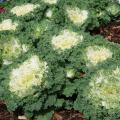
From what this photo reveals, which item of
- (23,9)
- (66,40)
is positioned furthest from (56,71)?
(23,9)

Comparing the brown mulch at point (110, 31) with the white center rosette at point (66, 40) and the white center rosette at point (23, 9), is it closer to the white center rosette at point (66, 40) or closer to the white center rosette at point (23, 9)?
the white center rosette at point (23, 9)

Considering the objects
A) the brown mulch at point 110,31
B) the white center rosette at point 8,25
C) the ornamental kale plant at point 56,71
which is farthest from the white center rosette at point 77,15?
the white center rosette at point 8,25

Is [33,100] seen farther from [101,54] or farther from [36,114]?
[101,54]

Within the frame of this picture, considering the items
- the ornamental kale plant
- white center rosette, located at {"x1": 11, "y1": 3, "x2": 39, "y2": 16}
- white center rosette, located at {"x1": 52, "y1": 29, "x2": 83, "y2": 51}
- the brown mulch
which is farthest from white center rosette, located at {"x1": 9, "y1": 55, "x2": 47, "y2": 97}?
the brown mulch

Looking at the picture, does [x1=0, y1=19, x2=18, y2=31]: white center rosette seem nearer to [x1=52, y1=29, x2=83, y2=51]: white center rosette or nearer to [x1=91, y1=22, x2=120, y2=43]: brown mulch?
[x1=52, y1=29, x2=83, y2=51]: white center rosette

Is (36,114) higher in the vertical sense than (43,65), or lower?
lower

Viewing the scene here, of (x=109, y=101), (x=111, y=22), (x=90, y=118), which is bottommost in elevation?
(x=111, y=22)

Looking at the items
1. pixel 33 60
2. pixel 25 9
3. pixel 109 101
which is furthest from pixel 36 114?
pixel 25 9
